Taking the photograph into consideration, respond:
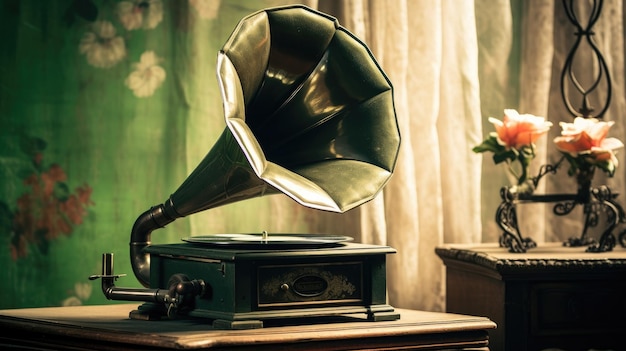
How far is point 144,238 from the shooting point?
2.10 meters

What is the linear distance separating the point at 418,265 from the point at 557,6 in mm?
A: 856

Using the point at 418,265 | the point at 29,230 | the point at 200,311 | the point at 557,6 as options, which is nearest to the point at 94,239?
the point at 29,230

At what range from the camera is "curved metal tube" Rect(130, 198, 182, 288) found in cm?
205

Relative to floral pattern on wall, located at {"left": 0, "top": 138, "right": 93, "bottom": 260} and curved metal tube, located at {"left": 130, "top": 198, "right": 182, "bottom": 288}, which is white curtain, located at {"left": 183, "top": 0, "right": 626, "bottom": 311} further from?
curved metal tube, located at {"left": 130, "top": 198, "right": 182, "bottom": 288}

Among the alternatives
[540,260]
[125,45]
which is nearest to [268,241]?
[540,260]

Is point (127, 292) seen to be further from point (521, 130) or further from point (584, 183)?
point (584, 183)

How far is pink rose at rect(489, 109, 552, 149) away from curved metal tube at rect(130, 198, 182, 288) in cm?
91

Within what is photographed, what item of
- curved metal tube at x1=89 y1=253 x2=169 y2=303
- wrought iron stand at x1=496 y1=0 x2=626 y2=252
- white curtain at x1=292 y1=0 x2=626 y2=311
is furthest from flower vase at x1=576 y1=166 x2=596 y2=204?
curved metal tube at x1=89 y1=253 x2=169 y2=303

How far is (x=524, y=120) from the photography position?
248cm

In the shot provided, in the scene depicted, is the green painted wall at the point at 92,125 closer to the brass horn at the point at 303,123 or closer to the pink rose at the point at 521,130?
the brass horn at the point at 303,123

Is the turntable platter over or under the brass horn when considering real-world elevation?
under

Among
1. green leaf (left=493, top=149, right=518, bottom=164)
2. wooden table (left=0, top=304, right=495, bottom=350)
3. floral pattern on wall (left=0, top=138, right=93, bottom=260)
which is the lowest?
wooden table (left=0, top=304, right=495, bottom=350)

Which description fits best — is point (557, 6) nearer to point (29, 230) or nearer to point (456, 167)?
point (456, 167)

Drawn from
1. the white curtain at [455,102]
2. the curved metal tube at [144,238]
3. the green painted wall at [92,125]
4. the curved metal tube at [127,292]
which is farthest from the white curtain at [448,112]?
the curved metal tube at [127,292]
